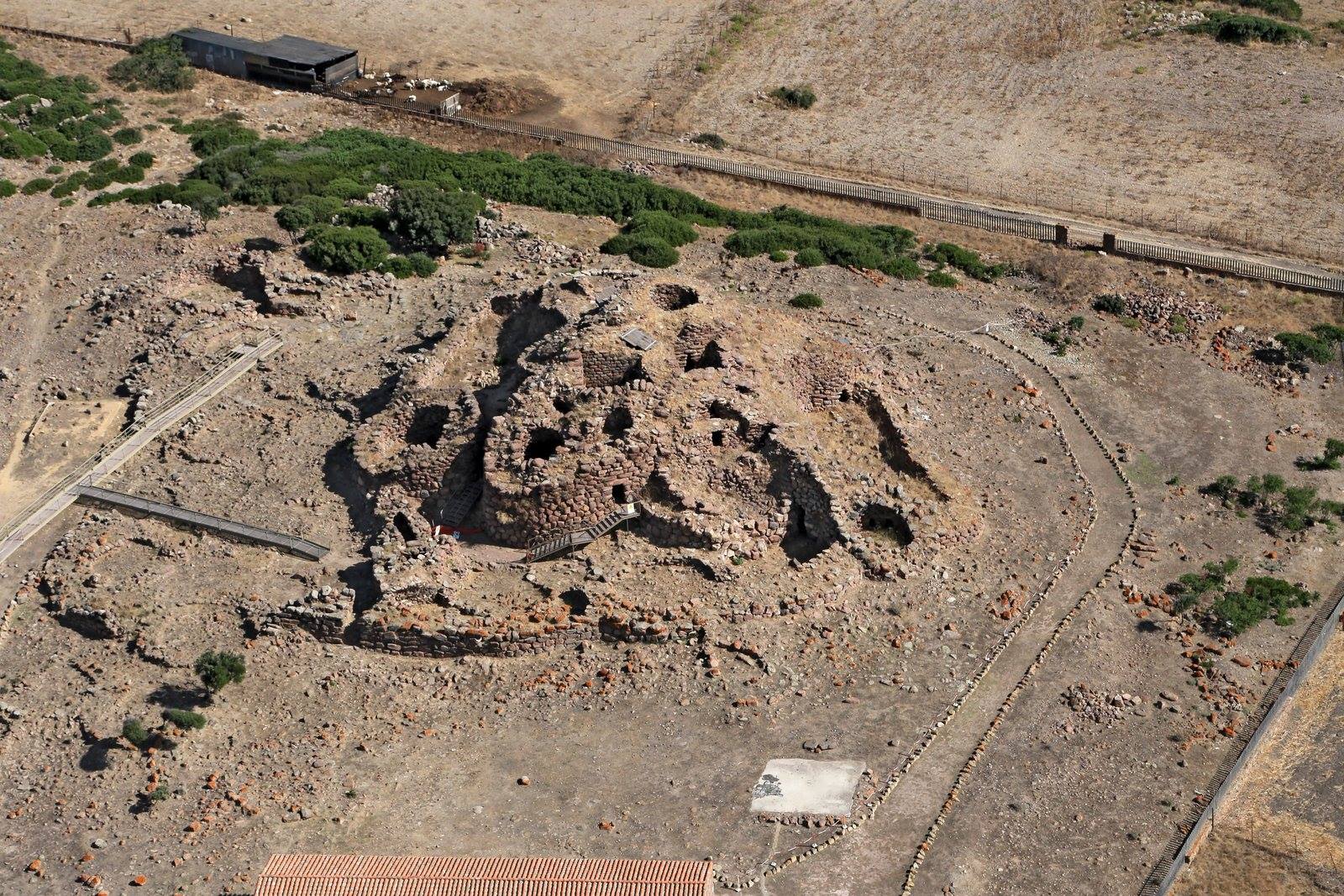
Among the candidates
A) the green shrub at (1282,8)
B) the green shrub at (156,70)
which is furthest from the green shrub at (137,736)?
the green shrub at (1282,8)

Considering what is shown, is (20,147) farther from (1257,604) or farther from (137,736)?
(1257,604)

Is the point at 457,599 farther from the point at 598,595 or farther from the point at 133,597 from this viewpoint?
the point at 133,597

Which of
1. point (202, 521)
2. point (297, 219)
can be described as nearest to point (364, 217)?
point (297, 219)

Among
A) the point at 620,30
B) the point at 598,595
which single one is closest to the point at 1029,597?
the point at 598,595

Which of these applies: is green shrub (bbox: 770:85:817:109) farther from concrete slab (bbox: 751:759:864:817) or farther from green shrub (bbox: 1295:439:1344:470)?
concrete slab (bbox: 751:759:864:817)

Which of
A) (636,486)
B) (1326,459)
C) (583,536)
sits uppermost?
(636,486)

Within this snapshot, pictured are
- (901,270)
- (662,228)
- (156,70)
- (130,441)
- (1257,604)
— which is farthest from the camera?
(156,70)
